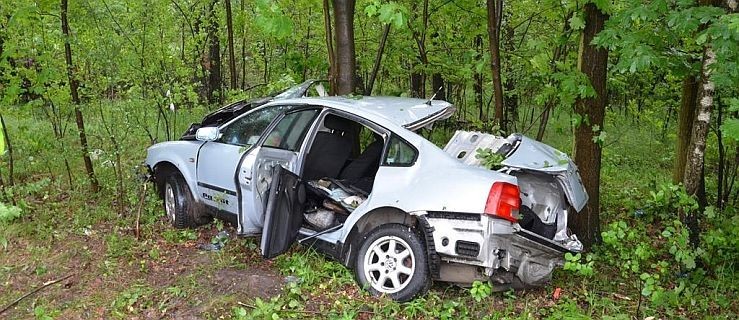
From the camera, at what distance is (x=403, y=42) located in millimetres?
9477

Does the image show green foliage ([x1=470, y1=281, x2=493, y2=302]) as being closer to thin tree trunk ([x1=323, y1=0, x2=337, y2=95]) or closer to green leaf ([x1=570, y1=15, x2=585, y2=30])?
green leaf ([x1=570, y1=15, x2=585, y2=30])

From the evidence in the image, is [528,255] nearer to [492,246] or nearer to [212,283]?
[492,246]

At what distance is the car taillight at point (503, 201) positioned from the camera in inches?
163

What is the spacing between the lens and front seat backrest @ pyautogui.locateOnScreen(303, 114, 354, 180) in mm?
5805

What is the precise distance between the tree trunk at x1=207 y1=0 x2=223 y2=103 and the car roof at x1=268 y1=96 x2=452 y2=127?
5636 mm

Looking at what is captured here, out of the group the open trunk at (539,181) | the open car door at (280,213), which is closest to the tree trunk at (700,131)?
the open trunk at (539,181)

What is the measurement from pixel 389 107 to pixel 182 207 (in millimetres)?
2793

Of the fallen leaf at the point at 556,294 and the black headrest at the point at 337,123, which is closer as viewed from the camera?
the fallen leaf at the point at 556,294

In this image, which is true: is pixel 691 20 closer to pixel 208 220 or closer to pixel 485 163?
pixel 485 163

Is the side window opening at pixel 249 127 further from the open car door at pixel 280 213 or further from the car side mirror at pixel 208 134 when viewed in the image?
the open car door at pixel 280 213

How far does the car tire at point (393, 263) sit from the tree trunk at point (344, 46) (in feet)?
9.36

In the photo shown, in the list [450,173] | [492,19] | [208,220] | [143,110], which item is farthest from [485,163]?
[143,110]

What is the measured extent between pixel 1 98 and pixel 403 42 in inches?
228

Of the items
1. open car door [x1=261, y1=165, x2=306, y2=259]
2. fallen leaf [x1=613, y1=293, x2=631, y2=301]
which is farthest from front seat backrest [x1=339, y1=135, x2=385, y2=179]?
fallen leaf [x1=613, y1=293, x2=631, y2=301]
